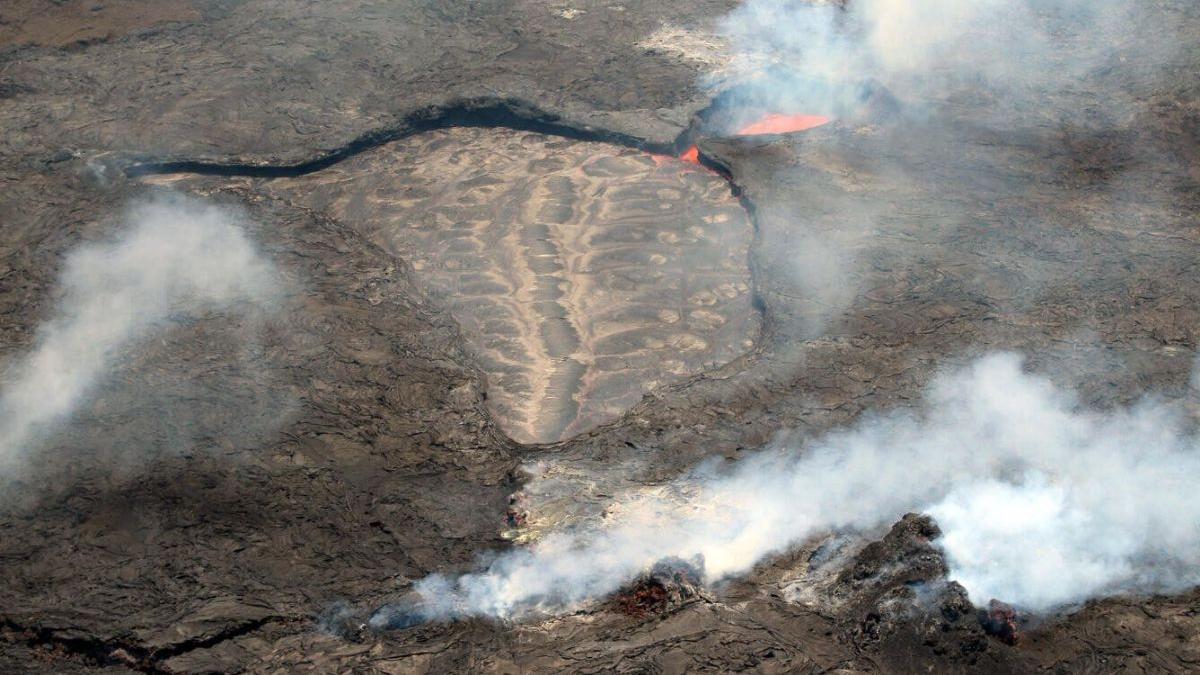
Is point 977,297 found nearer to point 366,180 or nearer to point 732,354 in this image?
point 732,354

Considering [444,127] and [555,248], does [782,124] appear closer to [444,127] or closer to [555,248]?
[555,248]

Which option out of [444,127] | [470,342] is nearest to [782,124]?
[444,127]

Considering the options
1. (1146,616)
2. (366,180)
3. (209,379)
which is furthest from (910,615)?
(366,180)

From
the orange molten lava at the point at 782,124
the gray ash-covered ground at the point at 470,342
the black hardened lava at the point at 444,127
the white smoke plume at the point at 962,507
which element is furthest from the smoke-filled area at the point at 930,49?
the white smoke plume at the point at 962,507

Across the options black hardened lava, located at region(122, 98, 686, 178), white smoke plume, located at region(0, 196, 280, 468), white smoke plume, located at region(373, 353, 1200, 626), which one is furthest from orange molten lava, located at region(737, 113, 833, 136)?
white smoke plume, located at region(0, 196, 280, 468)

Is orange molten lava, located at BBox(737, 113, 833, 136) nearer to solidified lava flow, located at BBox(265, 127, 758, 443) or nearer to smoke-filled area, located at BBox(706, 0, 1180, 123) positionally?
smoke-filled area, located at BBox(706, 0, 1180, 123)

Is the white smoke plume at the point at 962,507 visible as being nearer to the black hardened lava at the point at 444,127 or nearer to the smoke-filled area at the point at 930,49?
the smoke-filled area at the point at 930,49
